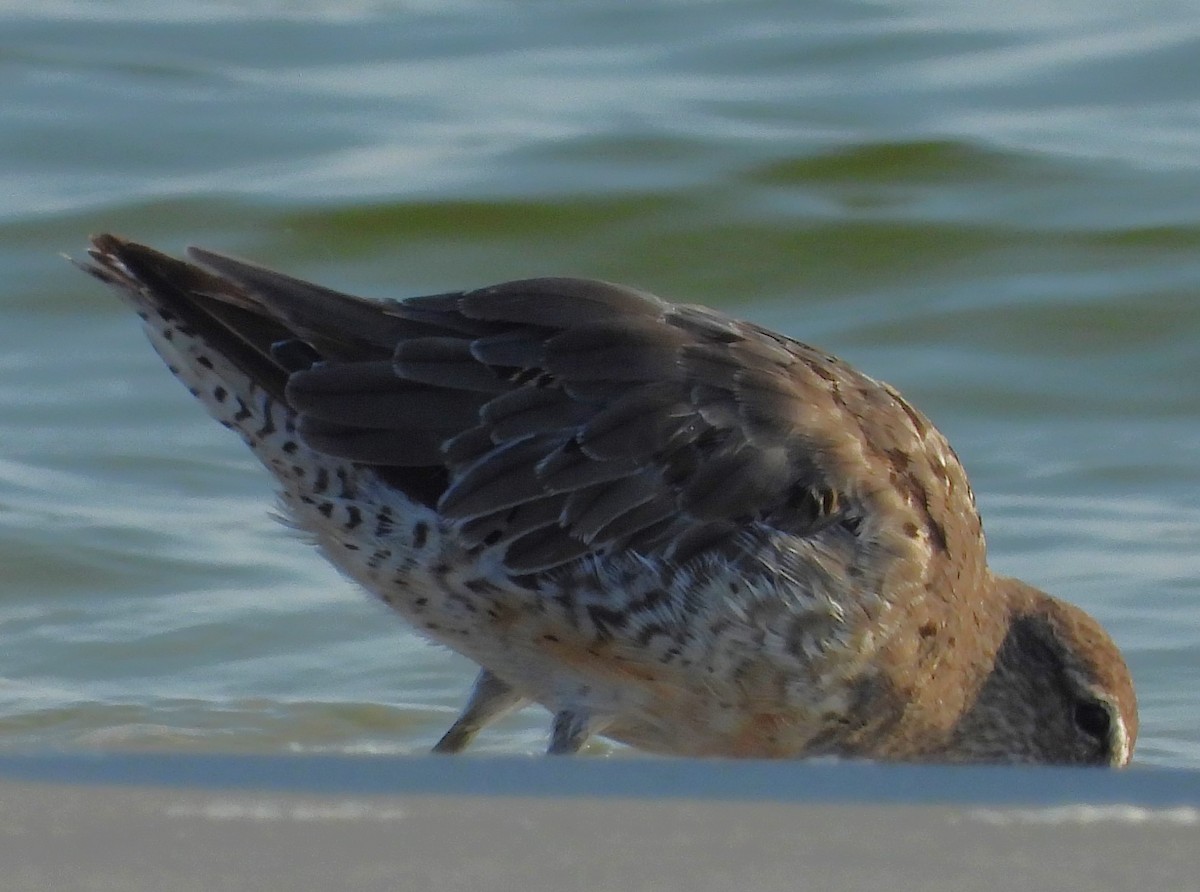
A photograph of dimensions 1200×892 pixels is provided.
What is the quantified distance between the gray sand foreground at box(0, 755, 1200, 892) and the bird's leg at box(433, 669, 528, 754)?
3158 millimetres

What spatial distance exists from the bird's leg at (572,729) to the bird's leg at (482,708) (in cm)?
28

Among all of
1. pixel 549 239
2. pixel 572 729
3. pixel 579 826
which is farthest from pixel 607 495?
pixel 549 239

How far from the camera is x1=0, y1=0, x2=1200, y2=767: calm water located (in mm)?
7207

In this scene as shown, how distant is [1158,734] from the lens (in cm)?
654

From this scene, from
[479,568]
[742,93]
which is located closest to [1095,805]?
[479,568]

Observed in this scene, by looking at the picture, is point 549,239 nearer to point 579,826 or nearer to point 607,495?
point 607,495

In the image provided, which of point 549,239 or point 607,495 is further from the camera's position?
point 549,239

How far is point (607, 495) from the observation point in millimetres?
5559

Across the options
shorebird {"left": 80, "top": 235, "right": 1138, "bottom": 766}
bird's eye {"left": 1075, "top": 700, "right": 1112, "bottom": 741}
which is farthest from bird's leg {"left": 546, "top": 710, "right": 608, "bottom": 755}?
bird's eye {"left": 1075, "top": 700, "right": 1112, "bottom": 741}

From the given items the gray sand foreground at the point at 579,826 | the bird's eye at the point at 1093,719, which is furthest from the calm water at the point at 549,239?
the gray sand foreground at the point at 579,826

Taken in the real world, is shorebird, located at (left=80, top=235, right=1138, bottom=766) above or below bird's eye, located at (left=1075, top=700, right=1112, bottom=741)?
above

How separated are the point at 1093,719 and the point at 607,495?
1.45 meters

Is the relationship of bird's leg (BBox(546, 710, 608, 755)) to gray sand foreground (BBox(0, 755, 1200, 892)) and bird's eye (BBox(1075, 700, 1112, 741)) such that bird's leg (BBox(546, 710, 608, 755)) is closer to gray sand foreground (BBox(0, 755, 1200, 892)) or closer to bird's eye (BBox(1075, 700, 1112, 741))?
bird's eye (BBox(1075, 700, 1112, 741))

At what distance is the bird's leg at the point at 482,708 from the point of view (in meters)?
5.96
